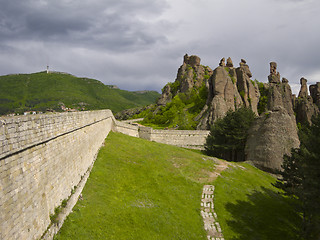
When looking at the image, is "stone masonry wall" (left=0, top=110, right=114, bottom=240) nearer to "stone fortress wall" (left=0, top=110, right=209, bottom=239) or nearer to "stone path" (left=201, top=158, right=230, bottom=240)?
"stone fortress wall" (left=0, top=110, right=209, bottom=239)

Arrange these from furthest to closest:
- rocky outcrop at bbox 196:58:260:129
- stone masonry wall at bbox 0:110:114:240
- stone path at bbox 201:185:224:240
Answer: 1. rocky outcrop at bbox 196:58:260:129
2. stone path at bbox 201:185:224:240
3. stone masonry wall at bbox 0:110:114:240

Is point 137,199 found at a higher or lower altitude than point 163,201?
higher

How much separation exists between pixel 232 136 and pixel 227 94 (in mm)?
27681

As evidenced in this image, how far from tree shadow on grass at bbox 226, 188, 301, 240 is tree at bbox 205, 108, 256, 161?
Result: 1639 centimetres

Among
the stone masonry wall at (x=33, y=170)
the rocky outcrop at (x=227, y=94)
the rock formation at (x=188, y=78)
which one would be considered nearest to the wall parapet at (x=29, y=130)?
the stone masonry wall at (x=33, y=170)

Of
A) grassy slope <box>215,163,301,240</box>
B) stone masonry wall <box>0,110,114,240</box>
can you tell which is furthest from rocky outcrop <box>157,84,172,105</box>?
stone masonry wall <box>0,110,114,240</box>

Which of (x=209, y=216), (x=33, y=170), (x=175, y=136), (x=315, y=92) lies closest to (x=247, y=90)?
(x=315, y=92)

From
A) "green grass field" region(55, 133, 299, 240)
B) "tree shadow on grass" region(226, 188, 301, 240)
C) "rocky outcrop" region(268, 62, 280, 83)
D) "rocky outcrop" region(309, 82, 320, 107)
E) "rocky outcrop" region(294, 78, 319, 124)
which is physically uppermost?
"rocky outcrop" region(268, 62, 280, 83)

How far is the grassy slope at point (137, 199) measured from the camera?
11.9 m

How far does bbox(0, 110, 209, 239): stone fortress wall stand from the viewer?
22.9 feet

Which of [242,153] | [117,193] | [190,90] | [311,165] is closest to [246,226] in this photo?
[311,165]

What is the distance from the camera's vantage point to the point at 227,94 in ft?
206

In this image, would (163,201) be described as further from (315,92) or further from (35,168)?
(315,92)

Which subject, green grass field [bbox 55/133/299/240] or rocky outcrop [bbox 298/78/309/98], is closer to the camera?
green grass field [bbox 55/133/299/240]
